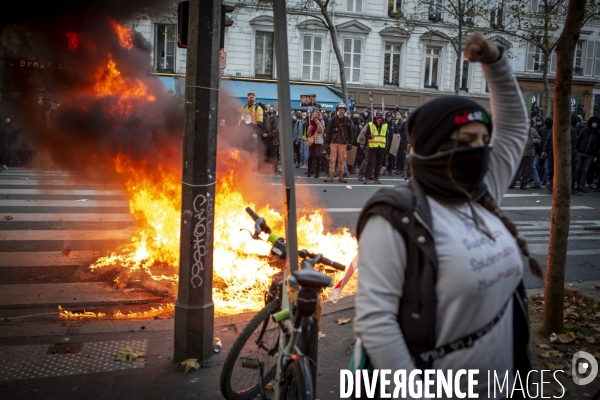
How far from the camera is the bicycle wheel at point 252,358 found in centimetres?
377

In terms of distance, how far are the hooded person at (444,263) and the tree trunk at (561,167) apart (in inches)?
109

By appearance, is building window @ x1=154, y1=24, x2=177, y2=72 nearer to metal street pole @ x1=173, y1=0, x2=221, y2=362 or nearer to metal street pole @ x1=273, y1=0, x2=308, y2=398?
metal street pole @ x1=173, y1=0, x2=221, y2=362

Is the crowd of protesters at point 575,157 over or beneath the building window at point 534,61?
beneath

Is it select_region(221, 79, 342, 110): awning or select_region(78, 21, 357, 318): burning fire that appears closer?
select_region(78, 21, 357, 318): burning fire

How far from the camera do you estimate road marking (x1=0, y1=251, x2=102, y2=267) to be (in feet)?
24.1

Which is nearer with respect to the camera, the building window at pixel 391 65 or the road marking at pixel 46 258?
the road marking at pixel 46 258

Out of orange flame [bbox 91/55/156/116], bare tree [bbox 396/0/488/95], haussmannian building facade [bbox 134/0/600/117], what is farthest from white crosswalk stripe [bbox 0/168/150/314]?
bare tree [bbox 396/0/488/95]

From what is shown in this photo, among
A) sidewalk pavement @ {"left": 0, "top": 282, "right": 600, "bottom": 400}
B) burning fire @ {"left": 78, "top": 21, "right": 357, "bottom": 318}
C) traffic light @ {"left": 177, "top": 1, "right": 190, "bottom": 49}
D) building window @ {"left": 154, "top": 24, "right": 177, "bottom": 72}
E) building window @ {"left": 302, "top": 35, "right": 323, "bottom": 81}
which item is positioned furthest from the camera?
building window @ {"left": 302, "top": 35, "right": 323, "bottom": 81}

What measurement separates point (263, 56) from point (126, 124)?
2557cm

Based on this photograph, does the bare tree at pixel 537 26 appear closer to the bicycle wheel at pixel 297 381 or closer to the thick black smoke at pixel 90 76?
the thick black smoke at pixel 90 76

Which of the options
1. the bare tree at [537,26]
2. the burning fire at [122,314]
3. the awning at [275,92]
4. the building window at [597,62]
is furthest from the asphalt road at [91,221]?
the building window at [597,62]

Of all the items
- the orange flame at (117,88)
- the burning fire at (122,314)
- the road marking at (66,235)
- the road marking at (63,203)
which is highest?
the orange flame at (117,88)

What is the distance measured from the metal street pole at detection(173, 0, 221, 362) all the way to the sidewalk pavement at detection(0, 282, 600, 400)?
0.28 metres

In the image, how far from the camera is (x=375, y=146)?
16641 mm
